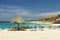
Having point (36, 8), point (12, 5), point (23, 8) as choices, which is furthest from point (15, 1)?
point (36, 8)

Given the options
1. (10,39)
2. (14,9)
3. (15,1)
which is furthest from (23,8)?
(10,39)

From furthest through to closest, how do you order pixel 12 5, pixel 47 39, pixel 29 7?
pixel 29 7 < pixel 12 5 < pixel 47 39

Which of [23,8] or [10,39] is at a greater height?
[23,8]

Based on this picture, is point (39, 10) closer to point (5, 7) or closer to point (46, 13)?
point (46, 13)

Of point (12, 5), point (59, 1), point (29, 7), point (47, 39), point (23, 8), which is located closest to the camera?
point (47, 39)

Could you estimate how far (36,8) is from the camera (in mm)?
23172

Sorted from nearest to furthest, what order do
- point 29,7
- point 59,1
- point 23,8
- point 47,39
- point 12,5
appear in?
point 47,39
point 59,1
point 12,5
point 23,8
point 29,7

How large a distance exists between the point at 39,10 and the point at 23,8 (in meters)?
3.60

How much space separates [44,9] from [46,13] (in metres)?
0.71

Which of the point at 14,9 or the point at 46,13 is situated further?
the point at 46,13

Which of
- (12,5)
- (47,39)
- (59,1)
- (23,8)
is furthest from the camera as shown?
(23,8)

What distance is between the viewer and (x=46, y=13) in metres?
23.0

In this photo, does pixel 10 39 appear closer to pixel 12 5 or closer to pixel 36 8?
pixel 12 5

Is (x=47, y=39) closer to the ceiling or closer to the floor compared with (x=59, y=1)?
closer to the floor
